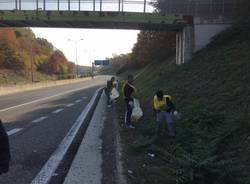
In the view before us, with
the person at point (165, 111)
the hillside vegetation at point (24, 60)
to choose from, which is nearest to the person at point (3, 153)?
the person at point (165, 111)

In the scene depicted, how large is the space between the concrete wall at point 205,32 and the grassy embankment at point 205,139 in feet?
38.8

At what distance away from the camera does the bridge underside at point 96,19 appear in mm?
32875

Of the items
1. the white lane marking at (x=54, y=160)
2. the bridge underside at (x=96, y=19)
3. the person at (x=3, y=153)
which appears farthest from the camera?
the bridge underside at (x=96, y=19)

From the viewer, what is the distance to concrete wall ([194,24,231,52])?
31578 millimetres

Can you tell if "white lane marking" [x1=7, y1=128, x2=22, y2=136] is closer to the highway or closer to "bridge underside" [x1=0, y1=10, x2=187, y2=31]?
the highway

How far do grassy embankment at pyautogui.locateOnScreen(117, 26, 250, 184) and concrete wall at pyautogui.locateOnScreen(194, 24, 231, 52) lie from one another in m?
11.8

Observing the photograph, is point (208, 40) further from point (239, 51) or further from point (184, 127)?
point (184, 127)

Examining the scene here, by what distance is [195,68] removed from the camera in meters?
25.1

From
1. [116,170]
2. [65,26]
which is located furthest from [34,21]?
[116,170]

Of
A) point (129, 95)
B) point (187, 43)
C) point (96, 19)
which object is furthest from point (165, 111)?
point (96, 19)

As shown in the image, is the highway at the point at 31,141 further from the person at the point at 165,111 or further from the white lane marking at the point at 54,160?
the person at the point at 165,111

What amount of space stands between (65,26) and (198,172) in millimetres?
31529

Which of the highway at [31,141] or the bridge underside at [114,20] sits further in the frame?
the bridge underside at [114,20]

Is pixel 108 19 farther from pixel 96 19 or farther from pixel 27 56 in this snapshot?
pixel 27 56
